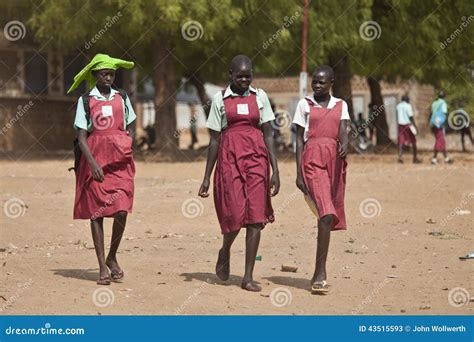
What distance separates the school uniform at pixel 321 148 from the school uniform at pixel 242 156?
31 cm

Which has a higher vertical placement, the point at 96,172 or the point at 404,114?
the point at 404,114

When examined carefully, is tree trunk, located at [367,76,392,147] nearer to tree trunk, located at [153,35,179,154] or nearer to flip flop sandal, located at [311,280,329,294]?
tree trunk, located at [153,35,179,154]

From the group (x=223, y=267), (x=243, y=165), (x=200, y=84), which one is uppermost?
(x=200, y=84)

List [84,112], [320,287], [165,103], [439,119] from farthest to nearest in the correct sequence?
[165,103] < [439,119] < [84,112] < [320,287]

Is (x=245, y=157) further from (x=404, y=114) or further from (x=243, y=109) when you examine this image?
(x=404, y=114)

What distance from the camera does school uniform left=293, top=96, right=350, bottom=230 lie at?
26.4 ft

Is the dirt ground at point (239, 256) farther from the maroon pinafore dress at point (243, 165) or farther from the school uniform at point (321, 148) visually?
the school uniform at point (321, 148)

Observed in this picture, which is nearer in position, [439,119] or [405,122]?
[439,119]

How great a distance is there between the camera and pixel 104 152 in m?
8.26

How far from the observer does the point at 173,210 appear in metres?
14.4

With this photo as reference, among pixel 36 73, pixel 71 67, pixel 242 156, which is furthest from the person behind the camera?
pixel 71 67

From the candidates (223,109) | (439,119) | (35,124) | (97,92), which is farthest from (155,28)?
(223,109)

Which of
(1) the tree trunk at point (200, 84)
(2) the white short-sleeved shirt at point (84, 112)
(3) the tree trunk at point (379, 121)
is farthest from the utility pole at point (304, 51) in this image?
(2) the white short-sleeved shirt at point (84, 112)

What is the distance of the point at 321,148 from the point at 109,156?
5.33 ft
